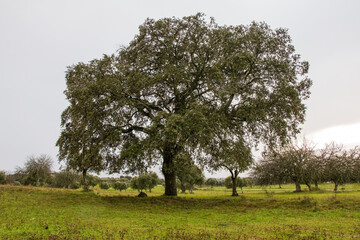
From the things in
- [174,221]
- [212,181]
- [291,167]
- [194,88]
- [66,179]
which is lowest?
[212,181]

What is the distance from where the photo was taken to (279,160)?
46.4 meters

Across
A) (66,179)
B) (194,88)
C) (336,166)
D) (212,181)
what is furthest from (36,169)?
(212,181)

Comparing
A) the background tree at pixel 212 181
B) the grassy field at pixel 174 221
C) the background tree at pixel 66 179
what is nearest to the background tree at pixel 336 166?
the grassy field at pixel 174 221

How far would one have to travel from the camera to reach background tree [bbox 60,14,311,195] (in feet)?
70.1

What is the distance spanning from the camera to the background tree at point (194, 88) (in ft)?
70.1

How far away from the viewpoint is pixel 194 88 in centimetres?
2673

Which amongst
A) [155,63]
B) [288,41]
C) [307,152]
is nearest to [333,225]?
[288,41]

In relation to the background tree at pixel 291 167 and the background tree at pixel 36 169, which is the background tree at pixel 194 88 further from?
the background tree at pixel 36 169

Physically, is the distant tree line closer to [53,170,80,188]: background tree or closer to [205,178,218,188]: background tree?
[53,170,80,188]: background tree

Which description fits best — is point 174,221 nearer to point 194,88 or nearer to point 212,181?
point 194,88

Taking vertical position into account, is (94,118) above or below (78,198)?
above

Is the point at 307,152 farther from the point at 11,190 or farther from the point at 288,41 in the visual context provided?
the point at 11,190

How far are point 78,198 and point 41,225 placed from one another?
1274cm

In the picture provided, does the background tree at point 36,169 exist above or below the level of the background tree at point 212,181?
above
